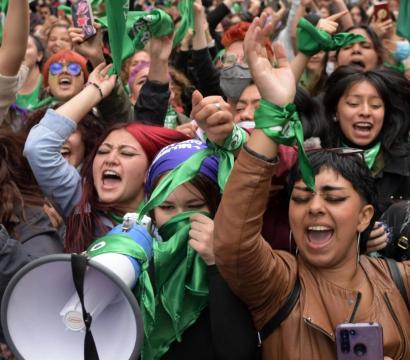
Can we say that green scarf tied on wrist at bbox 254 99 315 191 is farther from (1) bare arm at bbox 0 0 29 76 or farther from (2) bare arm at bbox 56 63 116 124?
(2) bare arm at bbox 56 63 116 124

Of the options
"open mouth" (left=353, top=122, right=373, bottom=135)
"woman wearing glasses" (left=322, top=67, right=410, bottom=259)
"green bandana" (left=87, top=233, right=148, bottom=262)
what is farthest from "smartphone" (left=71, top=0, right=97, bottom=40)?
"green bandana" (left=87, top=233, right=148, bottom=262)

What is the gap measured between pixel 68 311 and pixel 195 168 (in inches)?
24.1

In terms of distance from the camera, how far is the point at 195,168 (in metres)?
2.28

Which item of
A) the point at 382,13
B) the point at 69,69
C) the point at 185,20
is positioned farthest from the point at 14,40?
the point at 382,13

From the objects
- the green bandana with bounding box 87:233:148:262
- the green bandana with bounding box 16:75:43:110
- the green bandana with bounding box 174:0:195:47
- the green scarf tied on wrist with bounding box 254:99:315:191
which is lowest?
the green bandana with bounding box 16:75:43:110

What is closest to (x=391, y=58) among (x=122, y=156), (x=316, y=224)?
(x=122, y=156)

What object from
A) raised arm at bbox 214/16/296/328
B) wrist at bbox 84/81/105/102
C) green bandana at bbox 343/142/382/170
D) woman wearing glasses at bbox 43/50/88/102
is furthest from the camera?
woman wearing glasses at bbox 43/50/88/102

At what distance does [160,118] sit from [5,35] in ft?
3.91

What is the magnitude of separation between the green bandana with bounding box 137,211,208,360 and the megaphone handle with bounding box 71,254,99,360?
27 cm

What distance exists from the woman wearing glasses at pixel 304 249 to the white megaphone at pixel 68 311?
0.30m

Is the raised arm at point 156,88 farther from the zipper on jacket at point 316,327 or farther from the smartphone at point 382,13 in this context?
the smartphone at point 382,13

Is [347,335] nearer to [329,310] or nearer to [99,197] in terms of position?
[329,310]

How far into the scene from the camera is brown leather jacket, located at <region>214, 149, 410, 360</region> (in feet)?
6.41

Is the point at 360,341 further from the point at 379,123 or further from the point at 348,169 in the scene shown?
the point at 379,123
